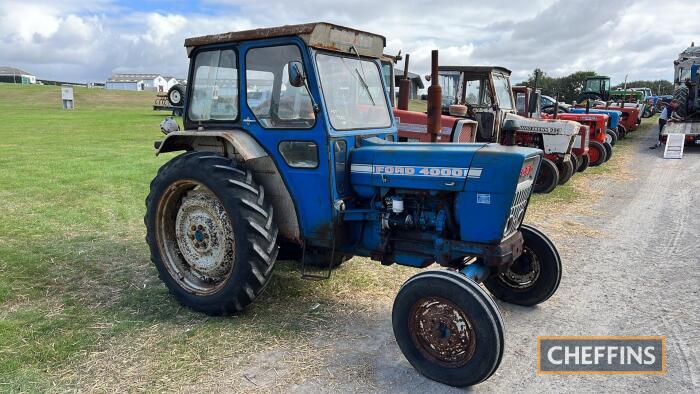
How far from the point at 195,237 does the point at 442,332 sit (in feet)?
7.17

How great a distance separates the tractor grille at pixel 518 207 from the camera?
144 inches

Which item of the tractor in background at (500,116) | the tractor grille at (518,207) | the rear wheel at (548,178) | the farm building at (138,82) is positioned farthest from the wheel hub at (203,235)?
the farm building at (138,82)

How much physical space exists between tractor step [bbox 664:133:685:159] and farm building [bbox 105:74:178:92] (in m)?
93.2

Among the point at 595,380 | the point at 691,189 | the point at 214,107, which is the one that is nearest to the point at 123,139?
the point at 214,107

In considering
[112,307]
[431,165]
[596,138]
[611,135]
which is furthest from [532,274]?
[611,135]

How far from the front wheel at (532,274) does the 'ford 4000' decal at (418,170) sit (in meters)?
1.07

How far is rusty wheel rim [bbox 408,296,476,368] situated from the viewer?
316 cm

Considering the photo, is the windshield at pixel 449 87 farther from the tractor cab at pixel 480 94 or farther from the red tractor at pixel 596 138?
the red tractor at pixel 596 138

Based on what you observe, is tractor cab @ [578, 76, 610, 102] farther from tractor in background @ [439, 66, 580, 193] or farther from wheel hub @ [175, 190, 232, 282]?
wheel hub @ [175, 190, 232, 282]

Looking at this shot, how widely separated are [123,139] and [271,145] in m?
15.4

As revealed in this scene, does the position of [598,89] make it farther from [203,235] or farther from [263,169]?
[203,235]

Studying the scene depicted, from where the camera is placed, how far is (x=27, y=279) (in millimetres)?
4824

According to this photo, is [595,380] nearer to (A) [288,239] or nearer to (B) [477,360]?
(B) [477,360]

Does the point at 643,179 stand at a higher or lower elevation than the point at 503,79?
lower
